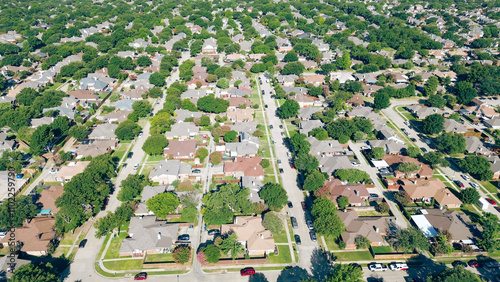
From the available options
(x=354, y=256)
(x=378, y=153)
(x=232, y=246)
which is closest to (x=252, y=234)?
(x=232, y=246)

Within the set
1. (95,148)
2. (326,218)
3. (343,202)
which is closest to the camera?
(326,218)

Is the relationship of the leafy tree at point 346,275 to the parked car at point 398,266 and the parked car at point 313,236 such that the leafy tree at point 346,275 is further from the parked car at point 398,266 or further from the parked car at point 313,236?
the parked car at point 313,236

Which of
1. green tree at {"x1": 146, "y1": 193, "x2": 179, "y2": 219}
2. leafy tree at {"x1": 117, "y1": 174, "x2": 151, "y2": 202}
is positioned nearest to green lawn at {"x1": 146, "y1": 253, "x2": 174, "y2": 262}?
green tree at {"x1": 146, "y1": 193, "x2": 179, "y2": 219}

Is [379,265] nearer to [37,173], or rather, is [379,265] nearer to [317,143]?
[317,143]

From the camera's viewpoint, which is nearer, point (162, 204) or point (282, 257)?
point (282, 257)

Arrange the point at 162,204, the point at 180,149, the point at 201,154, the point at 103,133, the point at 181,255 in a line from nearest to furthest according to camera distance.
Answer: the point at 181,255 < the point at 162,204 < the point at 201,154 < the point at 180,149 < the point at 103,133

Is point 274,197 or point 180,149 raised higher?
point 274,197

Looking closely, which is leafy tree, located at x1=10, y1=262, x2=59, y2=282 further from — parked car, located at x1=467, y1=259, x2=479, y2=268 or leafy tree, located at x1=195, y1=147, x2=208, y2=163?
parked car, located at x1=467, y1=259, x2=479, y2=268

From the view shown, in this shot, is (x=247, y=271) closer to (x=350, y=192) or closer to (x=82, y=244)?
(x=350, y=192)

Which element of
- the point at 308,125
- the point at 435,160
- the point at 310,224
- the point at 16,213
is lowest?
the point at 16,213
